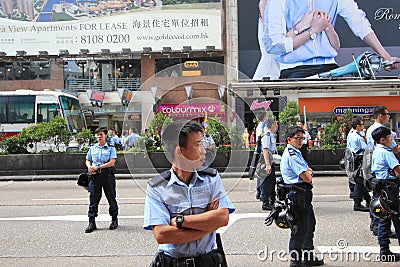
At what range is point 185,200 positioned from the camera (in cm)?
276

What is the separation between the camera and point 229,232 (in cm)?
698

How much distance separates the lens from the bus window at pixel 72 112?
2073cm

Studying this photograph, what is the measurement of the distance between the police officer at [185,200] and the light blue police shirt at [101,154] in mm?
4826

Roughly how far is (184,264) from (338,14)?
28.8m

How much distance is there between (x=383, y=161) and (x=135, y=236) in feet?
12.2

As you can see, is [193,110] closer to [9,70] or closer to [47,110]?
[47,110]

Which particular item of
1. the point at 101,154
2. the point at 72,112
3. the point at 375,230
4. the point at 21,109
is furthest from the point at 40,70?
the point at 375,230

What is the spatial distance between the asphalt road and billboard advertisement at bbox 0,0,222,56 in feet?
68.1

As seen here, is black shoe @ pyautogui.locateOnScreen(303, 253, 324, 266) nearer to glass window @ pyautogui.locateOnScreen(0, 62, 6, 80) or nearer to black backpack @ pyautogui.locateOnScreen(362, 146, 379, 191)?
black backpack @ pyautogui.locateOnScreen(362, 146, 379, 191)

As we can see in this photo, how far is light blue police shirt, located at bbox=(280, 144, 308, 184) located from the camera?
5.19 m

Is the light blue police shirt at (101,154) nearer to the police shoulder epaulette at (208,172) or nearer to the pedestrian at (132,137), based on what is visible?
the pedestrian at (132,137)

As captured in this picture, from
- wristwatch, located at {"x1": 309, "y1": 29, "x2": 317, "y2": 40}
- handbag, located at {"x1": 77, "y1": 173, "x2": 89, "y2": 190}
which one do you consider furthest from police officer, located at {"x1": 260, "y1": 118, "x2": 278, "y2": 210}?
wristwatch, located at {"x1": 309, "y1": 29, "x2": 317, "y2": 40}

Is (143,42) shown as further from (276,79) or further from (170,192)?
(170,192)

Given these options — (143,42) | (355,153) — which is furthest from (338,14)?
(355,153)
